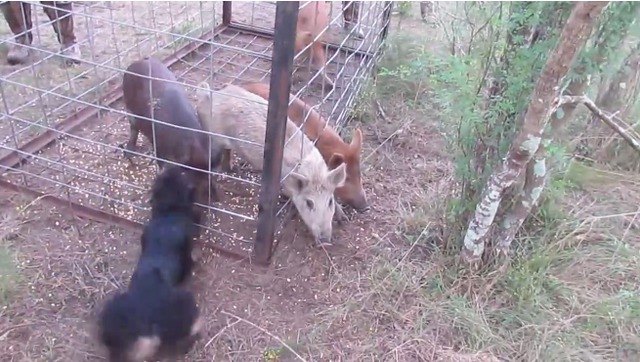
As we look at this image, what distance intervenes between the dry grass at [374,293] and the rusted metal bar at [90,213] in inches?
1.6

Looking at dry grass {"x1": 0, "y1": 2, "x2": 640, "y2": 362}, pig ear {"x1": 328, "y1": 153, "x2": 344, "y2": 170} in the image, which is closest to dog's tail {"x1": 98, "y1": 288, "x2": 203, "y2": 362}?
dry grass {"x1": 0, "y1": 2, "x2": 640, "y2": 362}

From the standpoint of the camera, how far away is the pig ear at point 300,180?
333 cm

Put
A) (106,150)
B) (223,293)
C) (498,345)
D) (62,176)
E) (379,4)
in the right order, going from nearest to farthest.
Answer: (498,345)
(223,293)
(62,176)
(106,150)
(379,4)

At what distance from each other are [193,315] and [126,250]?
0.87m

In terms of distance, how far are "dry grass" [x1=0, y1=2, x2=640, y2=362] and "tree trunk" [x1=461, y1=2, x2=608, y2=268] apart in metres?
0.24

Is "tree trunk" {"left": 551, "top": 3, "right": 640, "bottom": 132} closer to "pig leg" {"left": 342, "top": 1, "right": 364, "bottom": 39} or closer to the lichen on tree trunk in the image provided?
the lichen on tree trunk

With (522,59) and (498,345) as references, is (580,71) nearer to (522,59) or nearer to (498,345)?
(522,59)

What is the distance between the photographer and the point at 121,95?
15.0 ft

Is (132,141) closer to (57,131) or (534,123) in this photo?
(57,131)

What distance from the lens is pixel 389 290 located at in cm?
311

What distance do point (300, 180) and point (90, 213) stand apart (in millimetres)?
1218

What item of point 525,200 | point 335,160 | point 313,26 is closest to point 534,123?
point 525,200

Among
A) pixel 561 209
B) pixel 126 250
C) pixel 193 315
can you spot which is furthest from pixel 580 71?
pixel 126 250

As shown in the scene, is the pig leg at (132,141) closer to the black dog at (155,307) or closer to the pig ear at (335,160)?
the black dog at (155,307)
